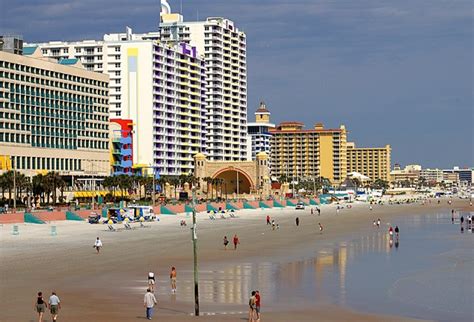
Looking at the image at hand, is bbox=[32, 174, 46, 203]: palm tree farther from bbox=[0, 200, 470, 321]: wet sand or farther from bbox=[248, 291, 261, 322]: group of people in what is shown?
bbox=[248, 291, 261, 322]: group of people

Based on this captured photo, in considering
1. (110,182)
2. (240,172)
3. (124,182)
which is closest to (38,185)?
(110,182)

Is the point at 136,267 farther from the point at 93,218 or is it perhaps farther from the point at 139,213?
the point at 139,213

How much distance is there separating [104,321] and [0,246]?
1403 inches

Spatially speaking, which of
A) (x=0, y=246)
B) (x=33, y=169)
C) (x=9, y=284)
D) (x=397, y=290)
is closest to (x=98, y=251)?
(x=0, y=246)

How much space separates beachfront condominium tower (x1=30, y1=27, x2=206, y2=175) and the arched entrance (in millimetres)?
8619

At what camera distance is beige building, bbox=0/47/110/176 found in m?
121

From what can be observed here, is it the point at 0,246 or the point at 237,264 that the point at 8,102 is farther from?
the point at 237,264

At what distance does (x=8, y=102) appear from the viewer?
12094 cm

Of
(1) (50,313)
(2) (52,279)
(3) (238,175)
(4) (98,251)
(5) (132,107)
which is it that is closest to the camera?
(1) (50,313)

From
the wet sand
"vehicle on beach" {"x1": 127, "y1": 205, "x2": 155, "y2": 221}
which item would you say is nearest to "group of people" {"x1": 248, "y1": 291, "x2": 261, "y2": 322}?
the wet sand

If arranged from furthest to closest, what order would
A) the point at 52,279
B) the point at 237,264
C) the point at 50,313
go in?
the point at 237,264 < the point at 52,279 < the point at 50,313

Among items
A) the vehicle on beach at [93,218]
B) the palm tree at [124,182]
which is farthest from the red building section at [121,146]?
the vehicle on beach at [93,218]

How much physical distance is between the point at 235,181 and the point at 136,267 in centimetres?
14094

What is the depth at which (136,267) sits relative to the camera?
4956 cm
